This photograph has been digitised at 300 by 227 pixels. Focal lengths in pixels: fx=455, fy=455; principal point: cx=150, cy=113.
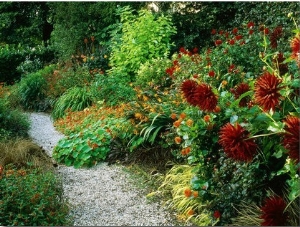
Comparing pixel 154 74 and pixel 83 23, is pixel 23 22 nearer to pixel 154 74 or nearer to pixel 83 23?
pixel 83 23

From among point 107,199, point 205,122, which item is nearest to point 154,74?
point 107,199

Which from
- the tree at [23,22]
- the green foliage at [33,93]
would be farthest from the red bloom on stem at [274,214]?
the tree at [23,22]

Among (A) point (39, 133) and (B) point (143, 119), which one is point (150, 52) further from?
(B) point (143, 119)

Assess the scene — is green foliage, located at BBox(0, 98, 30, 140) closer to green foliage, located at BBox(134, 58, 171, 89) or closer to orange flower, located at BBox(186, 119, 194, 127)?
green foliage, located at BBox(134, 58, 171, 89)

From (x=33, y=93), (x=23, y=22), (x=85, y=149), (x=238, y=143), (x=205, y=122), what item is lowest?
(x=33, y=93)

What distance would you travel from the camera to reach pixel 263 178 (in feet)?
11.9

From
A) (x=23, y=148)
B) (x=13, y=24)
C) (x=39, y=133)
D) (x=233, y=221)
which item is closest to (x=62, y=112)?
(x=39, y=133)

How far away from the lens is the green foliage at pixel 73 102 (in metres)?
8.41

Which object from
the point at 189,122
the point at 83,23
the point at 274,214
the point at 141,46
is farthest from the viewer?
the point at 83,23

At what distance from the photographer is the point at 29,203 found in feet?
12.7

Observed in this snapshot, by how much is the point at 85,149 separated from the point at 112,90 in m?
2.51

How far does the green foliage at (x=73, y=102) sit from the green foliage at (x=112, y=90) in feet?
0.95

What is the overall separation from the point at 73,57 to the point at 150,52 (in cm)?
270

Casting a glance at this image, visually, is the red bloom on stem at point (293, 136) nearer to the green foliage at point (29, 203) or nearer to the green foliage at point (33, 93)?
the green foliage at point (29, 203)
